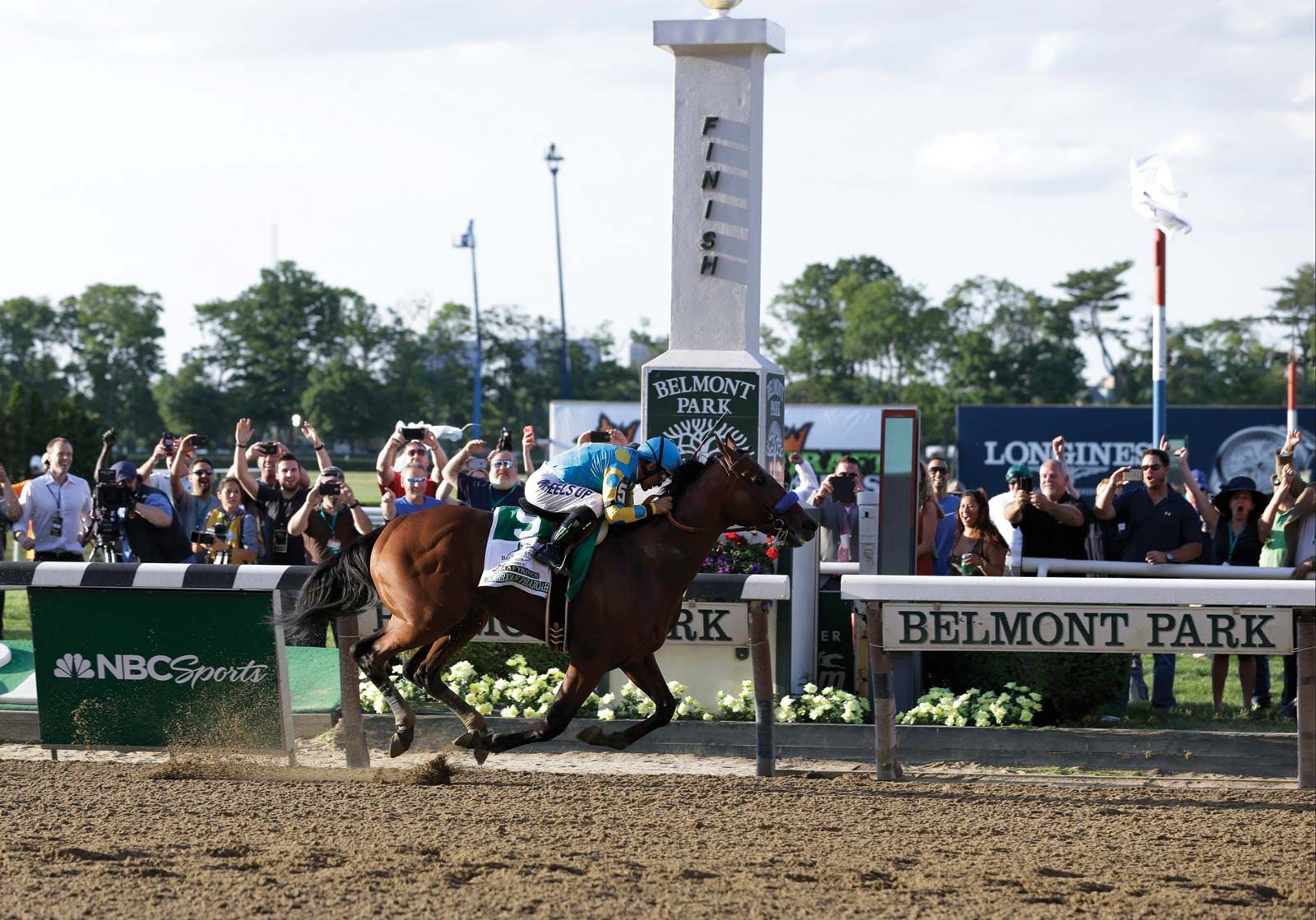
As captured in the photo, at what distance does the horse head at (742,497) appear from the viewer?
251 inches

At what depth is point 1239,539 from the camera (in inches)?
369

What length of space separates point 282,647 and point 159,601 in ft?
2.07

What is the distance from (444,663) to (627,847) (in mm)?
1914

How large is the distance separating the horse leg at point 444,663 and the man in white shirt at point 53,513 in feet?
14.0

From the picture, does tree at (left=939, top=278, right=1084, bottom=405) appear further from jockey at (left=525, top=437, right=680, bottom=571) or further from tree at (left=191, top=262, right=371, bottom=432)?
jockey at (left=525, top=437, right=680, bottom=571)

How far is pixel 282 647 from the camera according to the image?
7047mm

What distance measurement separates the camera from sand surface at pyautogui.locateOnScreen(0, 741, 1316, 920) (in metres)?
4.58

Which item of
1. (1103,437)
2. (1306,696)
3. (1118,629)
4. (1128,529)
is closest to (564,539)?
(1118,629)

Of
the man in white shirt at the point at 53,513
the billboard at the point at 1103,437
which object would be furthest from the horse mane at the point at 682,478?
the billboard at the point at 1103,437

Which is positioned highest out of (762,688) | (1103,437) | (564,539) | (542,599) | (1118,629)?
(1103,437)

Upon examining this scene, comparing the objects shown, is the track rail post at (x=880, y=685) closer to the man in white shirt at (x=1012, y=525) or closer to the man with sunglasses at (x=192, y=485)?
the man in white shirt at (x=1012, y=525)

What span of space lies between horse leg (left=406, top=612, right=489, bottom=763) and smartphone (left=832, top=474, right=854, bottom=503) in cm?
311

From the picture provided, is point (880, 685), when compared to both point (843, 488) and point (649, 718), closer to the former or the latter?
point (649, 718)

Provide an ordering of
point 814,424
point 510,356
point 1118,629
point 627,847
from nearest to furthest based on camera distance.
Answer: point 627,847
point 1118,629
point 814,424
point 510,356
